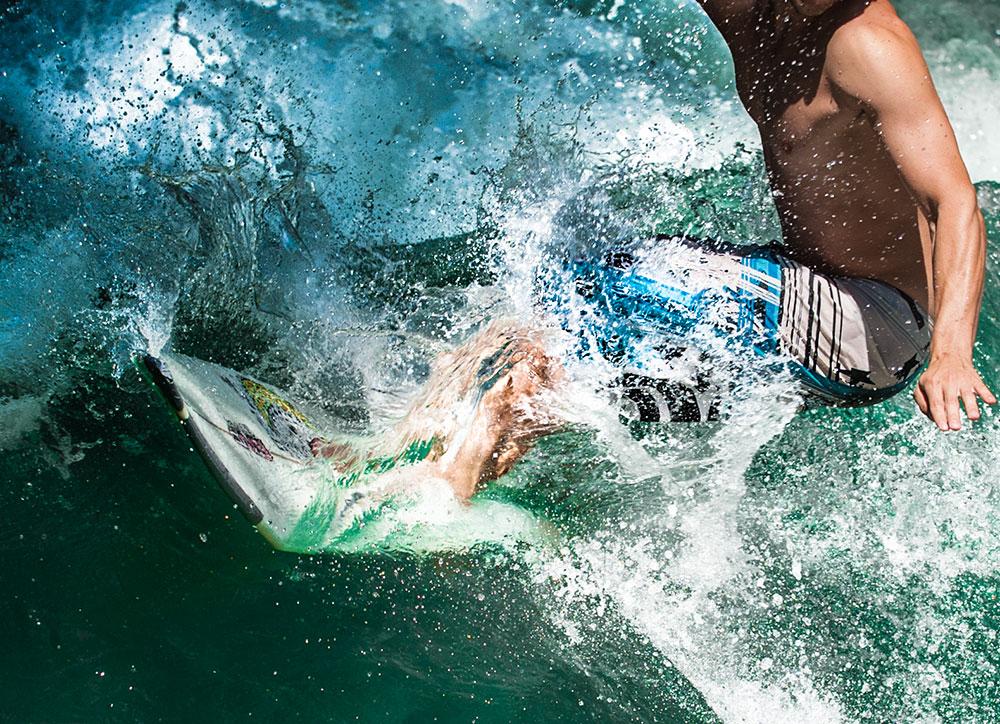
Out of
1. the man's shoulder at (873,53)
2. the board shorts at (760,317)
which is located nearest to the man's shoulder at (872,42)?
the man's shoulder at (873,53)

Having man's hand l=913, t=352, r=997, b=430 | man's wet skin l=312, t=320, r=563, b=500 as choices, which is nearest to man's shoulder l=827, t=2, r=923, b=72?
man's hand l=913, t=352, r=997, b=430

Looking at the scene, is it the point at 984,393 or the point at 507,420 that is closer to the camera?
the point at 984,393

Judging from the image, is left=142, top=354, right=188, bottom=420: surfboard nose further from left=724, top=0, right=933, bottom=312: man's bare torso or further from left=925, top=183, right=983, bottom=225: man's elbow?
left=925, top=183, right=983, bottom=225: man's elbow

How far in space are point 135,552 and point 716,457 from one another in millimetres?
1478

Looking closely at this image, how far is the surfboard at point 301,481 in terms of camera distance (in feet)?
5.10

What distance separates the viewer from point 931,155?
1.42m

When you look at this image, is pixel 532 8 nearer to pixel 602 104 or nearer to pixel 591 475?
pixel 602 104

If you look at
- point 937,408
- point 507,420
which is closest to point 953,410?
point 937,408

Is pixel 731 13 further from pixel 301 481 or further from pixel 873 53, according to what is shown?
pixel 301 481

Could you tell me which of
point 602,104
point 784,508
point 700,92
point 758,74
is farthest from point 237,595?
point 700,92

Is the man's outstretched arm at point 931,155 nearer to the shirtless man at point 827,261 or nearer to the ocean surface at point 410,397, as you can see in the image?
the shirtless man at point 827,261

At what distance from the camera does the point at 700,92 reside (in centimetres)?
270

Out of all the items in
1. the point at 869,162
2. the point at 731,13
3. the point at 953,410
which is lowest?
the point at 953,410

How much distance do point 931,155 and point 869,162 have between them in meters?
0.14
